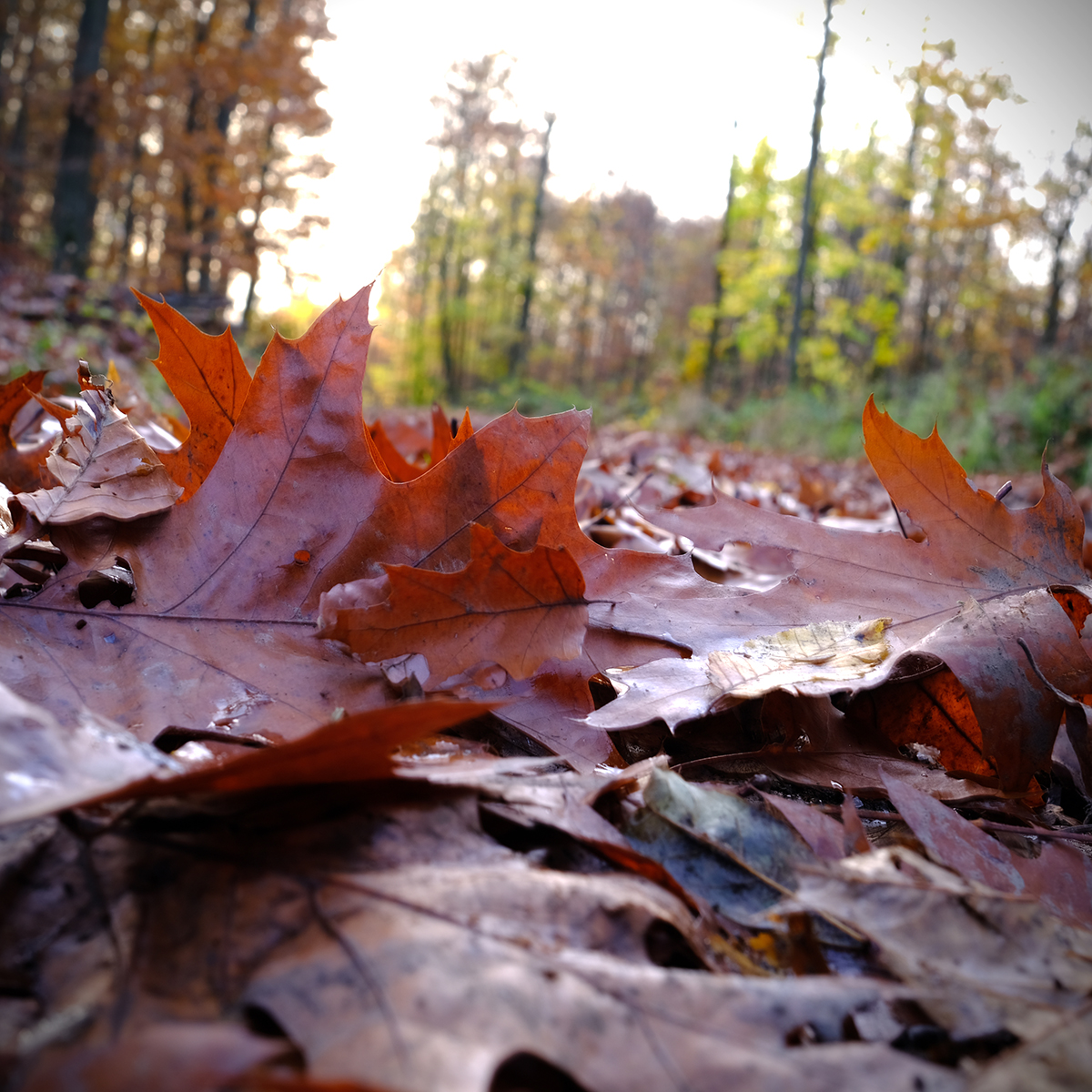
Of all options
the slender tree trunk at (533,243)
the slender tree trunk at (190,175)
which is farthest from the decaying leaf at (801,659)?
the slender tree trunk at (533,243)

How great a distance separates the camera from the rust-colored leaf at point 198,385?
0.97 metres

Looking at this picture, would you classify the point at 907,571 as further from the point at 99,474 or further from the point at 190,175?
the point at 190,175

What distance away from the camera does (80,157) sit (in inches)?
512

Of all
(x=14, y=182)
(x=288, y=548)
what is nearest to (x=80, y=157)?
(x=14, y=182)

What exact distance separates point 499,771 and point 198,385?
679mm

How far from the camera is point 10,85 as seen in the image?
1820 cm

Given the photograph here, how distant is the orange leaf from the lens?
0.82 metres

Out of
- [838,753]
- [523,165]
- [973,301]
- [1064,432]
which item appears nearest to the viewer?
[838,753]

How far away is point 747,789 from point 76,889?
0.61 meters

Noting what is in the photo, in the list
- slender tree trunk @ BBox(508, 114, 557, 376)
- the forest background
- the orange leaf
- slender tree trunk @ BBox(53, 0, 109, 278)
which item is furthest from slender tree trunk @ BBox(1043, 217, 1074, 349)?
the orange leaf

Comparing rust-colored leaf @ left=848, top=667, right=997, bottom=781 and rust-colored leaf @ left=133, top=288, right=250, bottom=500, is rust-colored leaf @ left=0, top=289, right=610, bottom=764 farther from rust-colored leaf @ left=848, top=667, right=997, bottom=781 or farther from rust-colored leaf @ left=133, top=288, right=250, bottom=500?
rust-colored leaf @ left=848, top=667, right=997, bottom=781

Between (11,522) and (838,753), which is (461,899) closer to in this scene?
(838,753)

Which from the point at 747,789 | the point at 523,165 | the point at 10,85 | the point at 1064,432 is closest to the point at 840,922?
the point at 747,789

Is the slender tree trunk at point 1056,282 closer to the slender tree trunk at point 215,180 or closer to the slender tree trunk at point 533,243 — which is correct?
the slender tree trunk at point 533,243
